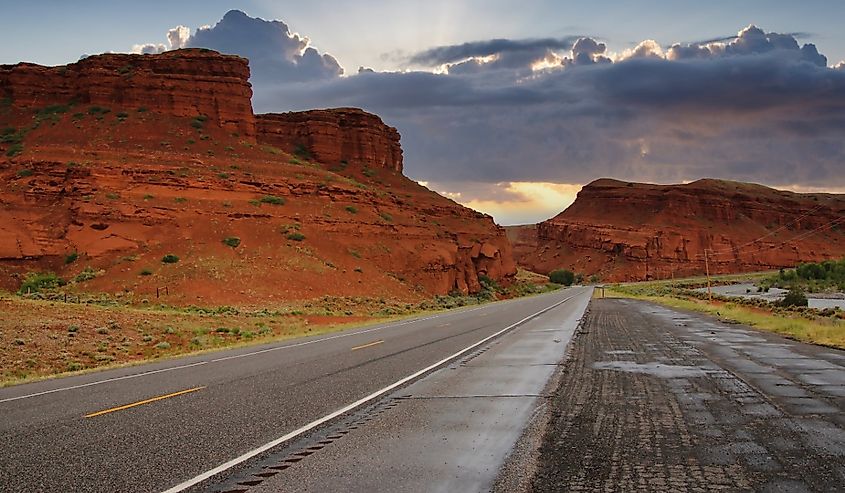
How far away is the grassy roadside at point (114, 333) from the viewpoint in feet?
62.8

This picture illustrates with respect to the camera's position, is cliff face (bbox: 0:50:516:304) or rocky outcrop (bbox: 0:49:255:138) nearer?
cliff face (bbox: 0:50:516:304)

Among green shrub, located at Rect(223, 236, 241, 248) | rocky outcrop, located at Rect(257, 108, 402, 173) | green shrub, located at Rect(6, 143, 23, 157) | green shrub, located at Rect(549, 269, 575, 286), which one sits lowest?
green shrub, located at Rect(549, 269, 575, 286)

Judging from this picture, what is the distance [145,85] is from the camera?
2761 inches

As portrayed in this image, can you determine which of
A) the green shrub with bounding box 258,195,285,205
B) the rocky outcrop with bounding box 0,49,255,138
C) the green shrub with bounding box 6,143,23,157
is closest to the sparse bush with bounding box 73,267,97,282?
the green shrub with bounding box 258,195,285,205

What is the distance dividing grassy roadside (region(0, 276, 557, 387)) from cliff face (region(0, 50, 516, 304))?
27.5 feet

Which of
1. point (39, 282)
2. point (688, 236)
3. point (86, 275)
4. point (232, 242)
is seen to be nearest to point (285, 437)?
point (86, 275)

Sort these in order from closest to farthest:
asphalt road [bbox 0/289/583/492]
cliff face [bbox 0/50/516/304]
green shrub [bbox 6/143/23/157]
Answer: asphalt road [bbox 0/289/583/492], cliff face [bbox 0/50/516/304], green shrub [bbox 6/143/23/157]

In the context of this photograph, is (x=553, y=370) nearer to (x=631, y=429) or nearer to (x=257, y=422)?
(x=631, y=429)

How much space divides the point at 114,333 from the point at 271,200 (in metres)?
35.7

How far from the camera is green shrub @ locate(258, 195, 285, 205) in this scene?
59.0m

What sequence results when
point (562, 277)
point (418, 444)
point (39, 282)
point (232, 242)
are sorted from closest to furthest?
point (418, 444), point (39, 282), point (232, 242), point (562, 277)

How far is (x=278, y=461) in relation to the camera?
6.95m

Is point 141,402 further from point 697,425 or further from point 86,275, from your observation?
point 86,275

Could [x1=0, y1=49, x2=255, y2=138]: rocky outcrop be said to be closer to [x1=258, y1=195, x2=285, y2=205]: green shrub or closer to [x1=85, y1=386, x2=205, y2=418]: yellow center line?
[x1=258, y1=195, x2=285, y2=205]: green shrub
